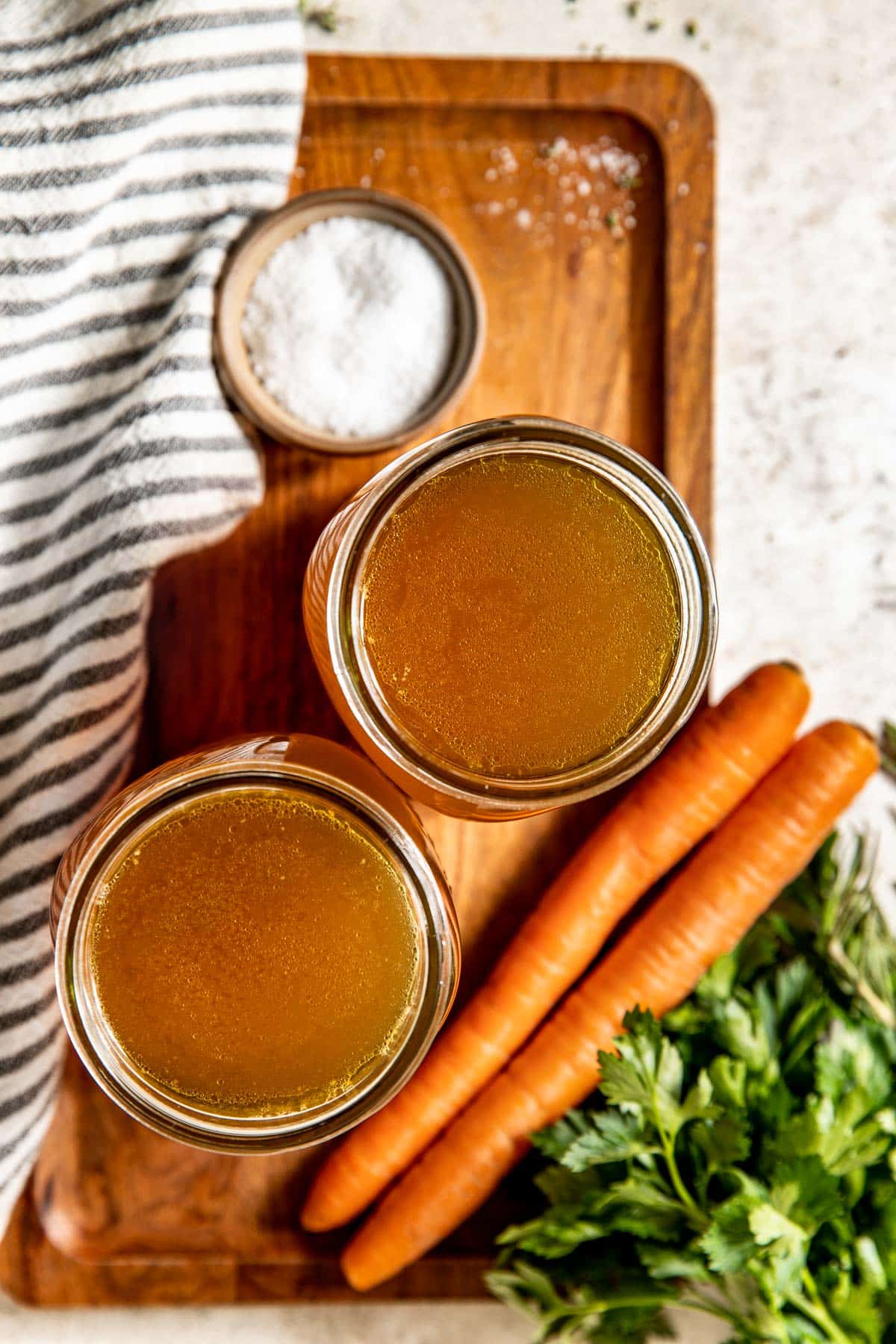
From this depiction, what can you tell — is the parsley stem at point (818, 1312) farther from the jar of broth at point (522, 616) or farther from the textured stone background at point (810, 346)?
the jar of broth at point (522, 616)

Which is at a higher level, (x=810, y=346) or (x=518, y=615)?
(x=810, y=346)

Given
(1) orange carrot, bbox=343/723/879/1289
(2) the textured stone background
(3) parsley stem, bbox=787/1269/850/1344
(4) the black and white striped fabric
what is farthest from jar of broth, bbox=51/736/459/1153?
(2) the textured stone background

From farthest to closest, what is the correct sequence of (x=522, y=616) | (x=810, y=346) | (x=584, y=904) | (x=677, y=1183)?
(x=810, y=346) < (x=584, y=904) < (x=677, y=1183) < (x=522, y=616)

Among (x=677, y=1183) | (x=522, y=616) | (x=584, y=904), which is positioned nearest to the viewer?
(x=522, y=616)

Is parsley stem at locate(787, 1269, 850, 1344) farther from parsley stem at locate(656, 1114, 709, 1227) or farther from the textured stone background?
the textured stone background

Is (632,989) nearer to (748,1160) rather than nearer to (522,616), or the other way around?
(748,1160)

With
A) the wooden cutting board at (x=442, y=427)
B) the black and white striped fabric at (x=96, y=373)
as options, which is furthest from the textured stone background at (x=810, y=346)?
the black and white striped fabric at (x=96, y=373)

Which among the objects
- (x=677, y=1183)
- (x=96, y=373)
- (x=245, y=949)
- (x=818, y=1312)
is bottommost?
(x=818, y=1312)

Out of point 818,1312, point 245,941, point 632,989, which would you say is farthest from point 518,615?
point 818,1312

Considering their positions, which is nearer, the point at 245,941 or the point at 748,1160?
the point at 245,941

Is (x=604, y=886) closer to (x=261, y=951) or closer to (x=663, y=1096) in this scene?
(x=663, y=1096)
